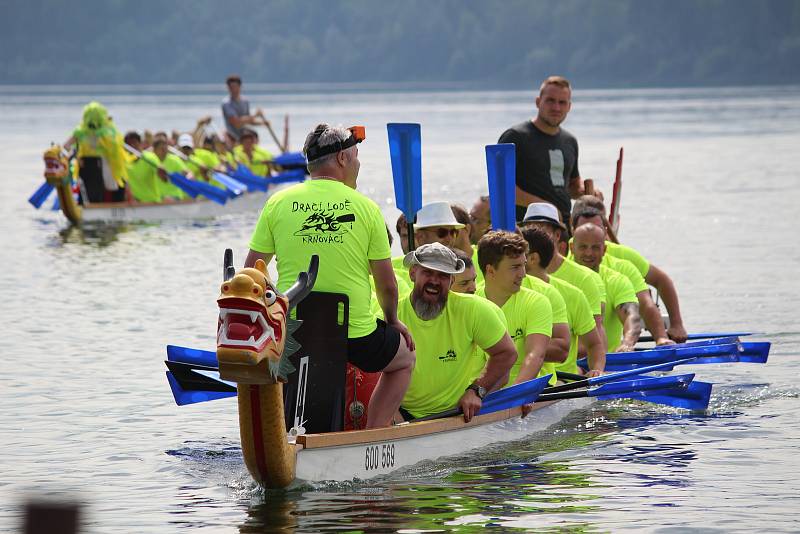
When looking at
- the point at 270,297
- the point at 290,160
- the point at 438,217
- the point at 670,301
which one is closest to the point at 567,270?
the point at 438,217

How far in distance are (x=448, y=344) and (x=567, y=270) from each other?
2.47 meters

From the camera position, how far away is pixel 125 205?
88.1 feet

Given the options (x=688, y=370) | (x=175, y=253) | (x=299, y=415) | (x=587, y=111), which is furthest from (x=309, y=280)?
(x=587, y=111)

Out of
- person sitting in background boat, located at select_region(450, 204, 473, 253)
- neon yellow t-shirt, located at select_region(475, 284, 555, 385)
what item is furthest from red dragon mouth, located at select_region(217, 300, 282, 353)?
person sitting in background boat, located at select_region(450, 204, 473, 253)

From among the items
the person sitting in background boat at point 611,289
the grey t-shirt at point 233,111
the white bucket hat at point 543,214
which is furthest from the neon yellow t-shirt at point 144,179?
the white bucket hat at point 543,214

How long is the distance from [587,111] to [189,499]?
71.5 meters

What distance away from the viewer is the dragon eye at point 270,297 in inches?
291

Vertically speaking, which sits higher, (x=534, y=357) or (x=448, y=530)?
(x=534, y=357)

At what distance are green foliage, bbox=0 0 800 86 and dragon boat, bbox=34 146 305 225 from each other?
114 m

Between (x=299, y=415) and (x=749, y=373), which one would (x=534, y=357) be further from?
(x=749, y=373)

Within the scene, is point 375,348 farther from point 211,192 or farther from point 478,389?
point 211,192

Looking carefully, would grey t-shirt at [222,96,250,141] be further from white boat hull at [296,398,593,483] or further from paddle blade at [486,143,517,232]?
white boat hull at [296,398,593,483]

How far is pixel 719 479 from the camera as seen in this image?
9594 millimetres

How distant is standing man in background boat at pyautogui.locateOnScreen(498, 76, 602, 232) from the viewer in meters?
13.0
